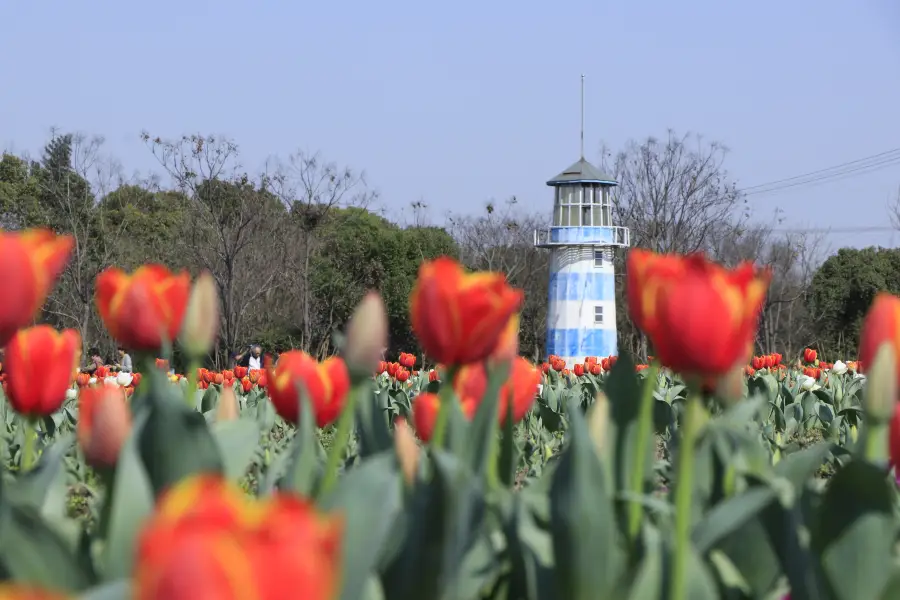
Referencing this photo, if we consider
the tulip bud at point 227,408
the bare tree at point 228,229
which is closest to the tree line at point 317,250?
the bare tree at point 228,229

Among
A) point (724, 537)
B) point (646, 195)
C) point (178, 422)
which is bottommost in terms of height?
point (724, 537)

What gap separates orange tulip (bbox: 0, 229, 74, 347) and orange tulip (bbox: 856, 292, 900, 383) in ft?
3.23

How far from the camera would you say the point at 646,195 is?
3209cm

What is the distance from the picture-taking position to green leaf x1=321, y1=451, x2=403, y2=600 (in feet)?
3.56

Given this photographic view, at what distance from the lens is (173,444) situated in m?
1.34

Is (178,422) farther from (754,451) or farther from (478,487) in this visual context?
(754,451)

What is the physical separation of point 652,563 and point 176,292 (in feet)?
2.60

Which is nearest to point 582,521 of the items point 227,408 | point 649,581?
point 649,581

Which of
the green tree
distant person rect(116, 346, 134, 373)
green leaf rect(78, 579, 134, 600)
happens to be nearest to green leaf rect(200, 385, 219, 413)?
distant person rect(116, 346, 134, 373)

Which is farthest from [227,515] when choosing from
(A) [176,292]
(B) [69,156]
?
(B) [69,156]

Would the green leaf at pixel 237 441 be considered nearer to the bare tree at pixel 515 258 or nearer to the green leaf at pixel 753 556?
the green leaf at pixel 753 556

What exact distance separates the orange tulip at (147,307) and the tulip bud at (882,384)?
0.90 meters

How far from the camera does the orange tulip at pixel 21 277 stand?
1376mm

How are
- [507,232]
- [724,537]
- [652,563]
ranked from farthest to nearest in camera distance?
[507,232] → [724,537] → [652,563]
